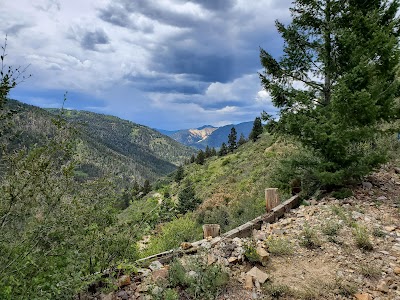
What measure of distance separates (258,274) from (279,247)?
1.10 metres

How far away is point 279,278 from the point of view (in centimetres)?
532

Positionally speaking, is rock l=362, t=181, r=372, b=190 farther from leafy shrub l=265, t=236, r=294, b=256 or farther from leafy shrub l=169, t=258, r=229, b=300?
leafy shrub l=169, t=258, r=229, b=300

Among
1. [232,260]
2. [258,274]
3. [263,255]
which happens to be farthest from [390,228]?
[232,260]

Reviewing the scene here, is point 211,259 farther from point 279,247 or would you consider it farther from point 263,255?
point 279,247

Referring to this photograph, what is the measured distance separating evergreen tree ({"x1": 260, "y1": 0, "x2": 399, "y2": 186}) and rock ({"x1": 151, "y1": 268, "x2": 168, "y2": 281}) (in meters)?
5.83

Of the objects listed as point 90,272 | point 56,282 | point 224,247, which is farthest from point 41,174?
point 224,247

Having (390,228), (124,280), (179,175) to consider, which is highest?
(179,175)

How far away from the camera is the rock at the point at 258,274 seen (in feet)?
17.2

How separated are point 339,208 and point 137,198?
530cm

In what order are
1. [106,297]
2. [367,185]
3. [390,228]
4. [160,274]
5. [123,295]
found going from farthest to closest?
1. [367,185]
2. [390,228]
3. [160,274]
4. [123,295]
5. [106,297]

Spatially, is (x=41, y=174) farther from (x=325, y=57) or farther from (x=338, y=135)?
(x=325, y=57)

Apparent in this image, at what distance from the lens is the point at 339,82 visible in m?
9.20

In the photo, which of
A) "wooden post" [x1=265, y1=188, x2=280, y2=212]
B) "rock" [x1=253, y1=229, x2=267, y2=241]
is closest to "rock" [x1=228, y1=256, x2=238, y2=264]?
"rock" [x1=253, y1=229, x2=267, y2=241]

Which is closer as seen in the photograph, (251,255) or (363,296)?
(363,296)
